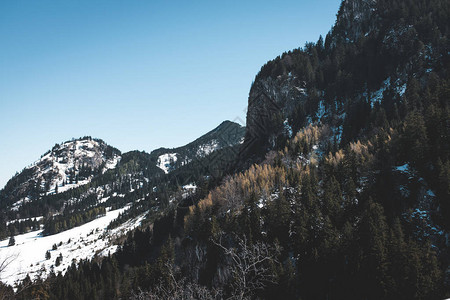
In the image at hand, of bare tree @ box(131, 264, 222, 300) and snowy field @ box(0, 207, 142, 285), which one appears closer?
bare tree @ box(131, 264, 222, 300)

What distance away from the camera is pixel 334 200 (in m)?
69.9

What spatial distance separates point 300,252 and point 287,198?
22.2 metres

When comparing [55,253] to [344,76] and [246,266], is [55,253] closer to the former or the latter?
[246,266]

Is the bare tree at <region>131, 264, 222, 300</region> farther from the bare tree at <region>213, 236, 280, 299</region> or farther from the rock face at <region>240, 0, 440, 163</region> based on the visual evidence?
the rock face at <region>240, 0, 440, 163</region>

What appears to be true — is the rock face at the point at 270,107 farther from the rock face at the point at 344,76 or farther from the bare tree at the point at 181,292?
the bare tree at the point at 181,292

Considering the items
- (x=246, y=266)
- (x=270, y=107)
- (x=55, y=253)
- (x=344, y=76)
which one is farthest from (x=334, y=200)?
(x=55, y=253)

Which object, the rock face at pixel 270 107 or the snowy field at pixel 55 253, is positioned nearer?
the snowy field at pixel 55 253

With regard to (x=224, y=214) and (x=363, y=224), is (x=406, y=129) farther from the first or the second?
(x=224, y=214)

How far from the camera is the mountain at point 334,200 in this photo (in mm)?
51344

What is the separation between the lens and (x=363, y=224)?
2304 inches

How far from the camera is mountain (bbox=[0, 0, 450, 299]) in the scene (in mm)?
51344

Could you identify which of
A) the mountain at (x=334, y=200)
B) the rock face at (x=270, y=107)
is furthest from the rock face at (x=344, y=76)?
the mountain at (x=334, y=200)

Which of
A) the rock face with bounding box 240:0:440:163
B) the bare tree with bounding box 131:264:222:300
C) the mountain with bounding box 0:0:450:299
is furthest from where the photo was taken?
the rock face with bounding box 240:0:440:163

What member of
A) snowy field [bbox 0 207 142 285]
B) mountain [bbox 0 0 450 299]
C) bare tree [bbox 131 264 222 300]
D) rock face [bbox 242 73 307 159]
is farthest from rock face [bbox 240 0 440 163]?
bare tree [bbox 131 264 222 300]
